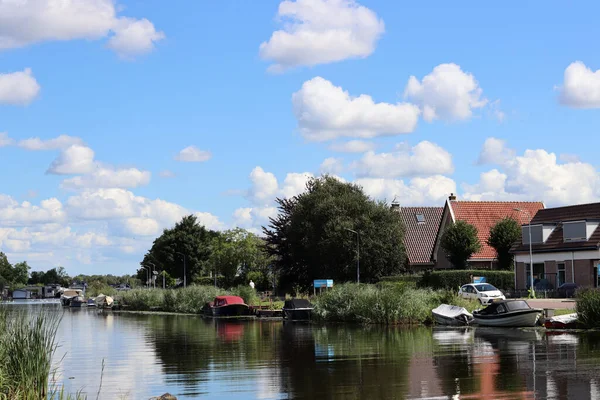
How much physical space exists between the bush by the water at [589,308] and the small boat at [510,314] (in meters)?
3.61

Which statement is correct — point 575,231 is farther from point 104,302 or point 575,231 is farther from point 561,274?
point 104,302

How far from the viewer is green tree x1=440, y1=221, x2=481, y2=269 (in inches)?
3135

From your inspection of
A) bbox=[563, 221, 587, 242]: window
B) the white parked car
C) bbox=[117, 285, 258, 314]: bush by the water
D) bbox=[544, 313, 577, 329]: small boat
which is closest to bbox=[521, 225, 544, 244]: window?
bbox=[563, 221, 587, 242]: window

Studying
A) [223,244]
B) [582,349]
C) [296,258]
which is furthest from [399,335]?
[223,244]

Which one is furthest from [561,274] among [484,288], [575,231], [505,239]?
[484,288]

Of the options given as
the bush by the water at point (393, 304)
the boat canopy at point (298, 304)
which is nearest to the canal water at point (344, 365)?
the bush by the water at point (393, 304)

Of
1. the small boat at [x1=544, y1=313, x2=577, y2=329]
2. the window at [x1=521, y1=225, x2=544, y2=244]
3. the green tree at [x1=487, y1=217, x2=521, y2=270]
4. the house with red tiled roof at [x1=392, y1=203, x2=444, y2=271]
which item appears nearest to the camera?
the small boat at [x1=544, y1=313, x2=577, y2=329]

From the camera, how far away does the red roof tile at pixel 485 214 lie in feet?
279

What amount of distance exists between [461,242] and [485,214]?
10.3 meters

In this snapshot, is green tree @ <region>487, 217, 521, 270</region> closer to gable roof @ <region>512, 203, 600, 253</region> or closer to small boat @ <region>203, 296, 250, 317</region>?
gable roof @ <region>512, 203, 600, 253</region>

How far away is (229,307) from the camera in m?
79.2

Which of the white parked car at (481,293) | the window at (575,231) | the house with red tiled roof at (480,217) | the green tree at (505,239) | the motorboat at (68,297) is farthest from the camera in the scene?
the motorboat at (68,297)

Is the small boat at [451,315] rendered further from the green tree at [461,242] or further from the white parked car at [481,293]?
the green tree at [461,242]

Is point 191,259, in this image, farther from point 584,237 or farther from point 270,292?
point 584,237
